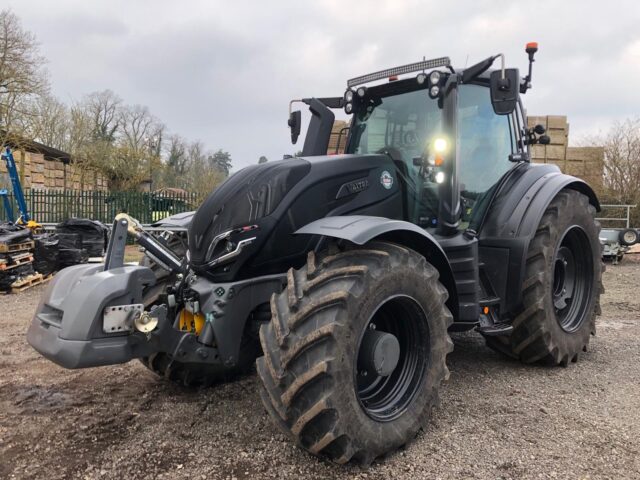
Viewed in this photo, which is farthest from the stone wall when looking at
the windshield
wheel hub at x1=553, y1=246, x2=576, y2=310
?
wheel hub at x1=553, y1=246, x2=576, y2=310

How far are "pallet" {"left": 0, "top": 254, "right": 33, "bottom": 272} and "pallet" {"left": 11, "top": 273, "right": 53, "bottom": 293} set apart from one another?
0.25m

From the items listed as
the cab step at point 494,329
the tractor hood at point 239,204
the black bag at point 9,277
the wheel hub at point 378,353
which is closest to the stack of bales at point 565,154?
the cab step at point 494,329

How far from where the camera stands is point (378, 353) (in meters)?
2.87

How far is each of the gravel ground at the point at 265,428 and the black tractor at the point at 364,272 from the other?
205 mm

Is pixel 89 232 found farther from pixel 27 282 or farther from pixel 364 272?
pixel 364 272

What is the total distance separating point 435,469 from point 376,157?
6.91ft

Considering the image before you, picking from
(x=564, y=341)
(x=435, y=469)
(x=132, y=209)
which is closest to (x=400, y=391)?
(x=435, y=469)

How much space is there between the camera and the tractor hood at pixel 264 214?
10.3 feet

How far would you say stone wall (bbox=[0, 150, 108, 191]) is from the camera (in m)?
22.0

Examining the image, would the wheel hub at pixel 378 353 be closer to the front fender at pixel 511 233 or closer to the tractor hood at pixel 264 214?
the tractor hood at pixel 264 214

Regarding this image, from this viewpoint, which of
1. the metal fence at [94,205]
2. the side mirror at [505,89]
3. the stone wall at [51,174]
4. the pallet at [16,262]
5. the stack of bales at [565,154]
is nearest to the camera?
the side mirror at [505,89]

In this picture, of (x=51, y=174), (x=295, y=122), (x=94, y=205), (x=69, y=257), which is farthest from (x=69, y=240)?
(x=51, y=174)

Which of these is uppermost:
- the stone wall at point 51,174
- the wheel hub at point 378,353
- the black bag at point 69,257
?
the stone wall at point 51,174

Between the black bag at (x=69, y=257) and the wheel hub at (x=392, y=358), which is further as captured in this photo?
the black bag at (x=69, y=257)
